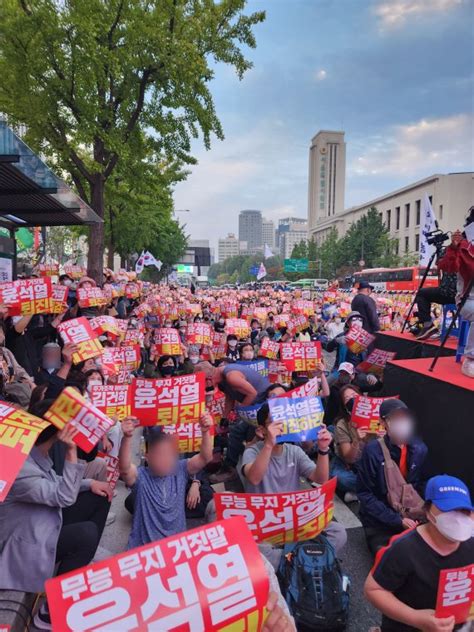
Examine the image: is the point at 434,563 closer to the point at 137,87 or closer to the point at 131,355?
the point at 131,355

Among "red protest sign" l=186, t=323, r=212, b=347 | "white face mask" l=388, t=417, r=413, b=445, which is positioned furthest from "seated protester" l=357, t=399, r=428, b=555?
"red protest sign" l=186, t=323, r=212, b=347

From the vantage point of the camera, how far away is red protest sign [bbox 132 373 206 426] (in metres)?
3.80

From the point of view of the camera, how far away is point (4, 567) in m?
2.51

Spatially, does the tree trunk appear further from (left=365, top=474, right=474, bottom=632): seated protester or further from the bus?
the bus

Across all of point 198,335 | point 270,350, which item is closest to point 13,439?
point 270,350

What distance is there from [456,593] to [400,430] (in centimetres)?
171

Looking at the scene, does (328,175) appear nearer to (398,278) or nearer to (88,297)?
(398,278)

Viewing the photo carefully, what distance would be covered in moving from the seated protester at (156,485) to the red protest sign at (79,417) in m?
0.45

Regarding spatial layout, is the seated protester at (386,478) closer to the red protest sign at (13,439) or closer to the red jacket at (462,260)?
the red jacket at (462,260)

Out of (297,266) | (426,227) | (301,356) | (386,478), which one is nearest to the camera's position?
(386,478)

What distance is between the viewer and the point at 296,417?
10.9 ft

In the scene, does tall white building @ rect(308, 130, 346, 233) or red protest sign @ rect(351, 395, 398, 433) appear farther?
tall white building @ rect(308, 130, 346, 233)

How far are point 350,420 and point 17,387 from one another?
3503mm

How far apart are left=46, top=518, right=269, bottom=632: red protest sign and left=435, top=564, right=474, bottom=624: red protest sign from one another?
0.88 meters
